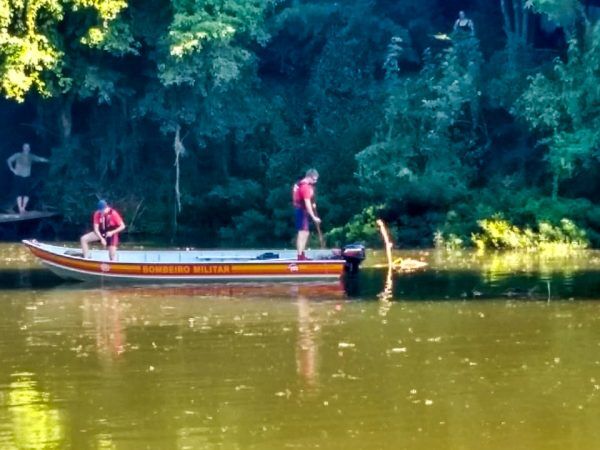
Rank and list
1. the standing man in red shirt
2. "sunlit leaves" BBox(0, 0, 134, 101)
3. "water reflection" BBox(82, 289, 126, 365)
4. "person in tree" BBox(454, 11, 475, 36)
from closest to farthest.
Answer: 1. "water reflection" BBox(82, 289, 126, 365)
2. the standing man in red shirt
3. "sunlit leaves" BBox(0, 0, 134, 101)
4. "person in tree" BBox(454, 11, 475, 36)

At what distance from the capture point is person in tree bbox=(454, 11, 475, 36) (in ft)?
116

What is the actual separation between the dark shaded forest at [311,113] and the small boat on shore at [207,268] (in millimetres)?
7046

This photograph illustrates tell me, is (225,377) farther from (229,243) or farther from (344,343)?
(229,243)

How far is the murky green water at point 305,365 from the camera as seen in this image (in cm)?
1230

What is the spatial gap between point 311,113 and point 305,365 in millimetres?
22487

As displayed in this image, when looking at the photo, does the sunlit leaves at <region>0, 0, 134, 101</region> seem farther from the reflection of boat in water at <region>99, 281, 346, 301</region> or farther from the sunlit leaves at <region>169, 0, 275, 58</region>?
the reflection of boat in water at <region>99, 281, 346, 301</region>

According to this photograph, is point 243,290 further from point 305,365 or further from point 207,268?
point 305,365

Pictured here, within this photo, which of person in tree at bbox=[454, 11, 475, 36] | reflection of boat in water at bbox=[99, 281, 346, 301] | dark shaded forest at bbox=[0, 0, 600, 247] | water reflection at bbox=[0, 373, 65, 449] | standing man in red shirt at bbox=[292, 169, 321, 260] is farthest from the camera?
person in tree at bbox=[454, 11, 475, 36]

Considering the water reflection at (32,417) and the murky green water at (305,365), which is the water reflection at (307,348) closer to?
the murky green water at (305,365)

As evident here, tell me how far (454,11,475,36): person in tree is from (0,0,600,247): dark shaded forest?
20 cm

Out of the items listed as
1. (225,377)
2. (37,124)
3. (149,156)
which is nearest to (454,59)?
(149,156)

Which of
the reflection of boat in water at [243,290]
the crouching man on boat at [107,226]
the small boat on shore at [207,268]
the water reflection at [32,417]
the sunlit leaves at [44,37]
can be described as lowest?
the water reflection at [32,417]

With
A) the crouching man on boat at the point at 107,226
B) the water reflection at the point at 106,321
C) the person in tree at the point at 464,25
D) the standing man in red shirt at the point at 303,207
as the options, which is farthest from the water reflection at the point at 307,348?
the person in tree at the point at 464,25

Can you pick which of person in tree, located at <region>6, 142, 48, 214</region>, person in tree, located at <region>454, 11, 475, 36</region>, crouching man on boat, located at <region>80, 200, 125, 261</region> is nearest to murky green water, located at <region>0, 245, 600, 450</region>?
crouching man on boat, located at <region>80, 200, 125, 261</region>
